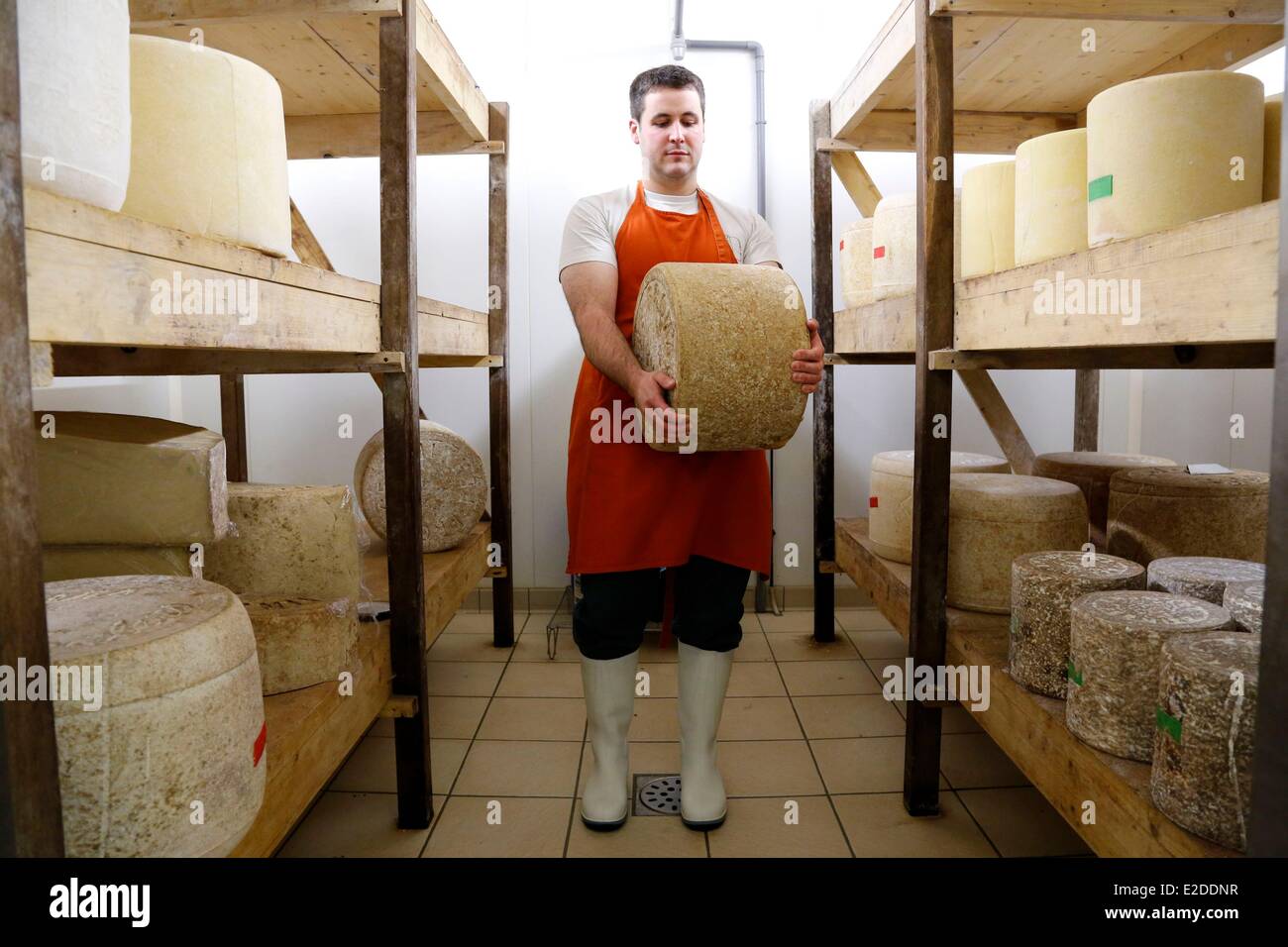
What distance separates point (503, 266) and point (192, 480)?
6.36ft

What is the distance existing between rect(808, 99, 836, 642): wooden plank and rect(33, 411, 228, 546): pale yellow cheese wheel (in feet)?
7.39

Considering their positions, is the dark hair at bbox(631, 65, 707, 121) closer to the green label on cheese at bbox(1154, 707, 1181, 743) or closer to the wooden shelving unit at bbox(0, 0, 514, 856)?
the wooden shelving unit at bbox(0, 0, 514, 856)

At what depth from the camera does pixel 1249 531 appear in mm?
2078

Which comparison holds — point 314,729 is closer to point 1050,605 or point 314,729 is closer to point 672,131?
point 1050,605

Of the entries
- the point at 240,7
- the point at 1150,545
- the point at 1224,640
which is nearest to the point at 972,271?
the point at 1150,545

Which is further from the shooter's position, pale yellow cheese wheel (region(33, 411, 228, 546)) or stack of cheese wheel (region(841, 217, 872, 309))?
stack of cheese wheel (region(841, 217, 872, 309))

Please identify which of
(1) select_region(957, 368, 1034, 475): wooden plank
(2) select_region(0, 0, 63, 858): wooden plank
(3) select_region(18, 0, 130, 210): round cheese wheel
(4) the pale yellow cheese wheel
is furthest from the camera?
(1) select_region(957, 368, 1034, 475): wooden plank

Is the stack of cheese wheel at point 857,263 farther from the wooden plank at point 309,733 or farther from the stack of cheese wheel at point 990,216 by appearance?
the wooden plank at point 309,733

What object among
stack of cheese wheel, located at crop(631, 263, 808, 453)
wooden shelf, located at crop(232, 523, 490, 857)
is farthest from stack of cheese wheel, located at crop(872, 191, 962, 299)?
wooden shelf, located at crop(232, 523, 490, 857)

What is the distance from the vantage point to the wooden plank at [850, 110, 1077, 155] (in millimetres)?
2994

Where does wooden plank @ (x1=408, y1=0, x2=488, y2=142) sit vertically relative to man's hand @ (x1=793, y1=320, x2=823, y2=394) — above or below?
above

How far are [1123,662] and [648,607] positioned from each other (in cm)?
98
